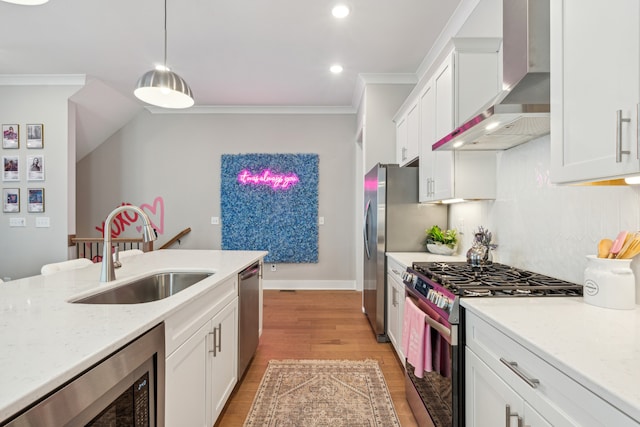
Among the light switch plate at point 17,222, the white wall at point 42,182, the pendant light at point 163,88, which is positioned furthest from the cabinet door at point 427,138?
the light switch plate at point 17,222

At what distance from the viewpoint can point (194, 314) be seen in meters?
1.44

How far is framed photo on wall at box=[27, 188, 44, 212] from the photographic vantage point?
4.02m

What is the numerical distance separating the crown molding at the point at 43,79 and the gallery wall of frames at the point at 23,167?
0.52 meters

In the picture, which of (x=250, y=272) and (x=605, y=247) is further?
(x=250, y=272)

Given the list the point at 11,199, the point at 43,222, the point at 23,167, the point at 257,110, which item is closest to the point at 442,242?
the point at 257,110

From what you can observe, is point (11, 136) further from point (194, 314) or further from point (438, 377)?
point (438, 377)

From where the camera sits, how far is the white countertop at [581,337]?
2.22 feet

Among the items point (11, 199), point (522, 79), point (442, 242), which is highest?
point (522, 79)

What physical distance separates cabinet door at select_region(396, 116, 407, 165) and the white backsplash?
1.15 metres

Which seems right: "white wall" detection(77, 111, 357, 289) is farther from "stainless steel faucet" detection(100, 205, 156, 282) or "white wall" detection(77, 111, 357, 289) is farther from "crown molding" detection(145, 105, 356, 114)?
"stainless steel faucet" detection(100, 205, 156, 282)

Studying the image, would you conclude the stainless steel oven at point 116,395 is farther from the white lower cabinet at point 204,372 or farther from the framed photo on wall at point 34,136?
the framed photo on wall at point 34,136

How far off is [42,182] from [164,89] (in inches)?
123

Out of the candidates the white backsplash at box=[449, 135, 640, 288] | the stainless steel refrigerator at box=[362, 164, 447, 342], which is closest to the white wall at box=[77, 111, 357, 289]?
the stainless steel refrigerator at box=[362, 164, 447, 342]

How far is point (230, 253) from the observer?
2748 millimetres
